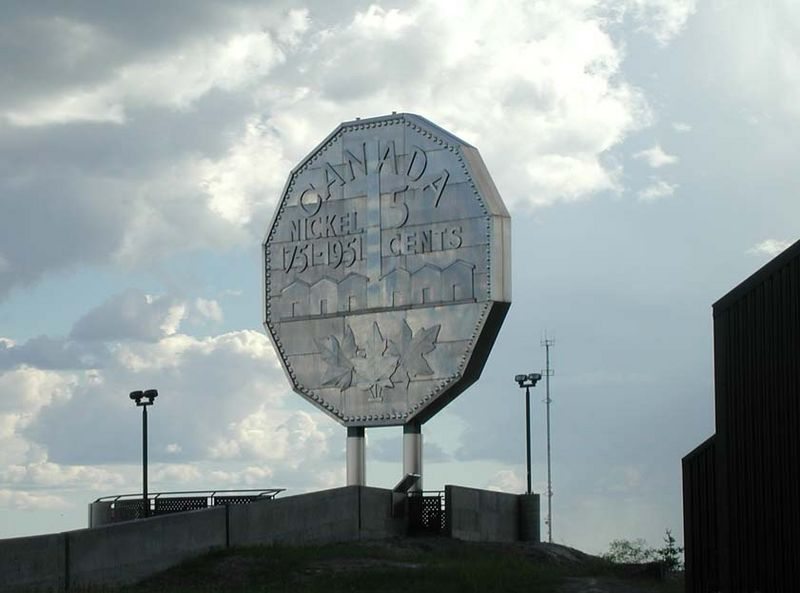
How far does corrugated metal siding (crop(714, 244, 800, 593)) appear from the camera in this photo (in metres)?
28.2

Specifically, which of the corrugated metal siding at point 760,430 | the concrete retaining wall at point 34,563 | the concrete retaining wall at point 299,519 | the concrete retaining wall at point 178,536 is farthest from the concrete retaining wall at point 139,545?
the corrugated metal siding at point 760,430

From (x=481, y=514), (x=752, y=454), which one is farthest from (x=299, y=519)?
(x=752, y=454)

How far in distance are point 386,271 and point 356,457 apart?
5.37 meters

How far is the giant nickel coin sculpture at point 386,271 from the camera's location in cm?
4388

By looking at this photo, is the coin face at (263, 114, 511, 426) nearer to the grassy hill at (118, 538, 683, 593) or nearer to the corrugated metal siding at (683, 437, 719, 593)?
the grassy hill at (118, 538, 683, 593)

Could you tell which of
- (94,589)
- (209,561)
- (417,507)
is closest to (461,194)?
(417,507)

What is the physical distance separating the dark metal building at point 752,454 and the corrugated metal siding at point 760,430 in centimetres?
2

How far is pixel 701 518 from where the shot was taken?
31484mm

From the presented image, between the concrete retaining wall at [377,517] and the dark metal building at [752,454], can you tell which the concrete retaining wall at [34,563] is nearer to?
the concrete retaining wall at [377,517]

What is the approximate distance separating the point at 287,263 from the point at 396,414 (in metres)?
6.03

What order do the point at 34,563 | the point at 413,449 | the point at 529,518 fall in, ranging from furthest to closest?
1. the point at 529,518
2. the point at 413,449
3. the point at 34,563

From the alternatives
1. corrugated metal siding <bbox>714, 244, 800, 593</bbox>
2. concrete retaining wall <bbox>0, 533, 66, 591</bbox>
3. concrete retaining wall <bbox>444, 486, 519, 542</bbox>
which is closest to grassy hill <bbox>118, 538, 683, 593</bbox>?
concrete retaining wall <bbox>0, 533, 66, 591</bbox>

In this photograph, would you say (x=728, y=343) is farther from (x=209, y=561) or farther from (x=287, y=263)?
(x=287, y=263)

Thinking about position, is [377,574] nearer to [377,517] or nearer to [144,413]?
[377,517]
